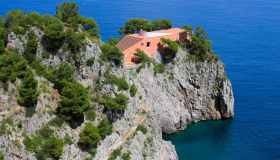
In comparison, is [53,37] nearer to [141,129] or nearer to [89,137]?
[89,137]

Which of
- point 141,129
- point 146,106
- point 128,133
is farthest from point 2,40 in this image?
point 146,106

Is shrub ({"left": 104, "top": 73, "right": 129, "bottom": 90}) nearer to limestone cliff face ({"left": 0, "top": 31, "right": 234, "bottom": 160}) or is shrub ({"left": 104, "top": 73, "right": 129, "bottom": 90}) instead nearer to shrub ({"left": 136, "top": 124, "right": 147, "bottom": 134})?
limestone cliff face ({"left": 0, "top": 31, "right": 234, "bottom": 160})

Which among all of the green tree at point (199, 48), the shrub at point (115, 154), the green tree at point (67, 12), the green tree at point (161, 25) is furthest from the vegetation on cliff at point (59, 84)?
the green tree at point (161, 25)

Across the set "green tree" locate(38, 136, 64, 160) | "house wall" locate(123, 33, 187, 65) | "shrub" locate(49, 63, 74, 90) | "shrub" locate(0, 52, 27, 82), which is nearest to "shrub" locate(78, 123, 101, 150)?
"green tree" locate(38, 136, 64, 160)

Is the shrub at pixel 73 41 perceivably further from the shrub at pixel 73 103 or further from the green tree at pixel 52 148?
the green tree at pixel 52 148

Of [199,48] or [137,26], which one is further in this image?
[137,26]

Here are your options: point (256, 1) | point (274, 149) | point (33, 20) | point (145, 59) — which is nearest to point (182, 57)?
point (145, 59)
